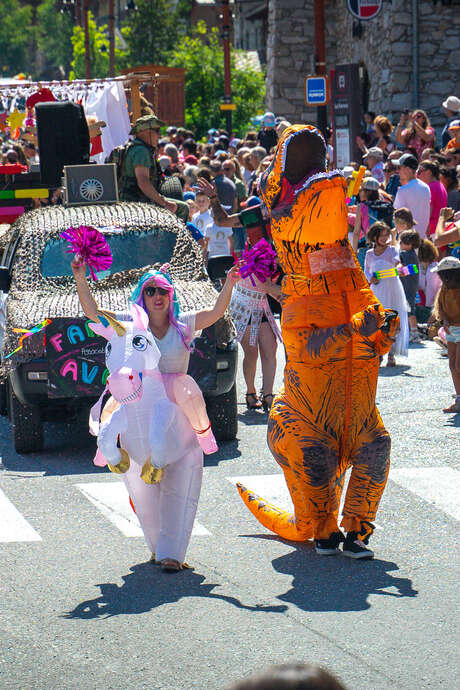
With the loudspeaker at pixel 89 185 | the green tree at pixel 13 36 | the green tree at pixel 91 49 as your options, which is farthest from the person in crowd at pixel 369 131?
the green tree at pixel 13 36

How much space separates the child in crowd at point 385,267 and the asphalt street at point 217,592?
4021 mm

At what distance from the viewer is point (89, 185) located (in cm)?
1070

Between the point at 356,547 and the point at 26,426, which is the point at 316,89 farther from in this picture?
the point at 356,547

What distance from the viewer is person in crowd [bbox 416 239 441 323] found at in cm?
1419

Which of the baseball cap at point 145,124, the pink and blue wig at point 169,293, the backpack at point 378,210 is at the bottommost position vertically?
the backpack at point 378,210

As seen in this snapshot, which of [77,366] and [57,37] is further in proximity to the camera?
[57,37]

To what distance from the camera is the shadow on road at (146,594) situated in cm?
562

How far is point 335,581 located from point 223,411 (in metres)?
3.27

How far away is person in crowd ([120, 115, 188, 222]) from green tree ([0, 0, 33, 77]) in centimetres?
11012

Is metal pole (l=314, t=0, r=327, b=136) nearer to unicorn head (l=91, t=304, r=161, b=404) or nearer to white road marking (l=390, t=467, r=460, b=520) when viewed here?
white road marking (l=390, t=467, r=460, b=520)

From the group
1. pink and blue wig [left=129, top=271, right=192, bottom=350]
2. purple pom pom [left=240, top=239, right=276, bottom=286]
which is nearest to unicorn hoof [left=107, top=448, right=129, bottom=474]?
pink and blue wig [left=129, top=271, right=192, bottom=350]

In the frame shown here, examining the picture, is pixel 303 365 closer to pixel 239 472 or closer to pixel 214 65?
pixel 239 472

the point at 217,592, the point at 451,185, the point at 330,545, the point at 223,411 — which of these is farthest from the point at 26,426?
the point at 451,185

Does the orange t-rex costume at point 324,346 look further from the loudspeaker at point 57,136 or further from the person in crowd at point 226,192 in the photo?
the person in crowd at point 226,192
